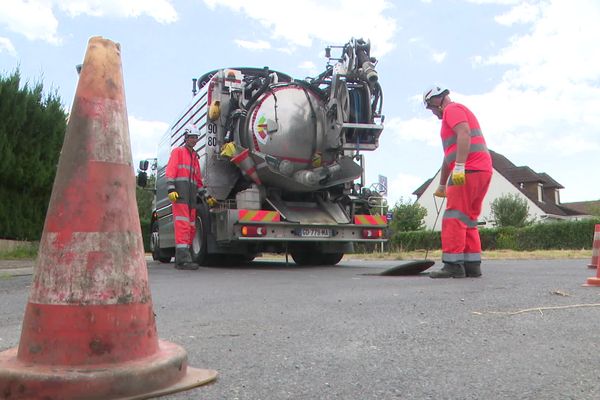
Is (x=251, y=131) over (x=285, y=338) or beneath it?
over

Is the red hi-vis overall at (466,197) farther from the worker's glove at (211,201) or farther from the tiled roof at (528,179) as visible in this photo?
the tiled roof at (528,179)

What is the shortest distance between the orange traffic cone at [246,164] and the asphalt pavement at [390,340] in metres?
3.82

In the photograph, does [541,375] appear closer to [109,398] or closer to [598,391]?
[598,391]

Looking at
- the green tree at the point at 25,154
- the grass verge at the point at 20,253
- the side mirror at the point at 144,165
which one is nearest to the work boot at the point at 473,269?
the side mirror at the point at 144,165

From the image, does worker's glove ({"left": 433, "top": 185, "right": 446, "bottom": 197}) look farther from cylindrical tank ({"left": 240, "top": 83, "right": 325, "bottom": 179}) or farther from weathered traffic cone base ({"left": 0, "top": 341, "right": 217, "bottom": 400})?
weathered traffic cone base ({"left": 0, "top": 341, "right": 217, "bottom": 400})

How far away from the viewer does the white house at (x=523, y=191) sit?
42.0 metres

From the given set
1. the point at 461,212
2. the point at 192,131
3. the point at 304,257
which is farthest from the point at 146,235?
the point at 461,212

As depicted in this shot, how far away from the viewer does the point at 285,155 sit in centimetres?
863

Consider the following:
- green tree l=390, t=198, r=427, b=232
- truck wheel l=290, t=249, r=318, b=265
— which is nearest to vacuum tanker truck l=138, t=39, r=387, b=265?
truck wheel l=290, t=249, r=318, b=265

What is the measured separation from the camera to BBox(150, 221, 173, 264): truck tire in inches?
484

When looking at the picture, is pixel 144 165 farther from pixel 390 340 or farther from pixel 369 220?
pixel 390 340

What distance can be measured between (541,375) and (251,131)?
6835 mm

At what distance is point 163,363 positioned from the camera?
1980mm

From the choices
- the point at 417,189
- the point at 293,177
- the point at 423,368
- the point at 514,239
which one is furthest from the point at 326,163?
the point at 417,189
